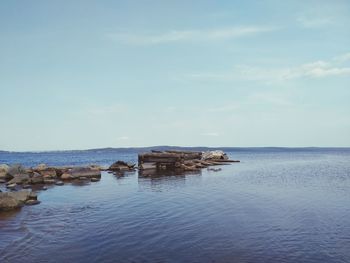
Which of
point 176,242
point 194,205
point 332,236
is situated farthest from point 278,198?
point 176,242

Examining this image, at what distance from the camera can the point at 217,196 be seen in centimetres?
2684

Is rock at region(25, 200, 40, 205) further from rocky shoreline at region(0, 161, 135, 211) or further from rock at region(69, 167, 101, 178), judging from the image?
rock at region(69, 167, 101, 178)

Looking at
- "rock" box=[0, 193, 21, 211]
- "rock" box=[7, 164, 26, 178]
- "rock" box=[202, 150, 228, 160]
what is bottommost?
"rock" box=[0, 193, 21, 211]

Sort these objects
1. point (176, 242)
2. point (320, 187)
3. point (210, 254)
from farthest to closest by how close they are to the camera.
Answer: point (320, 187), point (176, 242), point (210, 254)

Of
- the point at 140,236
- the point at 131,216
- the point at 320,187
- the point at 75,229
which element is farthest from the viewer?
the point at 320,187

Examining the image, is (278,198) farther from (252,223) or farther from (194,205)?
(252,223)

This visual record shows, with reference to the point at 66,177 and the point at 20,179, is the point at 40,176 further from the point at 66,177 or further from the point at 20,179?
the point at 66,177

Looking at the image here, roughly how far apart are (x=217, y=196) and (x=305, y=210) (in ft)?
24.4

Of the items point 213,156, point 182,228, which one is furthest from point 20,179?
point 213,156

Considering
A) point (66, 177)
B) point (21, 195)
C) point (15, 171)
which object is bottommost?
point (21, 195)

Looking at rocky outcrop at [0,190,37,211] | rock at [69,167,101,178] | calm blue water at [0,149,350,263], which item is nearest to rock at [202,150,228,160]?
rock at [69,167,101,178]

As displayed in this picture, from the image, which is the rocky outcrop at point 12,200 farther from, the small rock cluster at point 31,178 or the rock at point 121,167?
the rock at point 121,167

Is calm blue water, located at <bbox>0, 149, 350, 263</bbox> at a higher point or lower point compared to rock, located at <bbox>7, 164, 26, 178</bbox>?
lower

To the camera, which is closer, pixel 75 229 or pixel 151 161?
pixel 75 229
